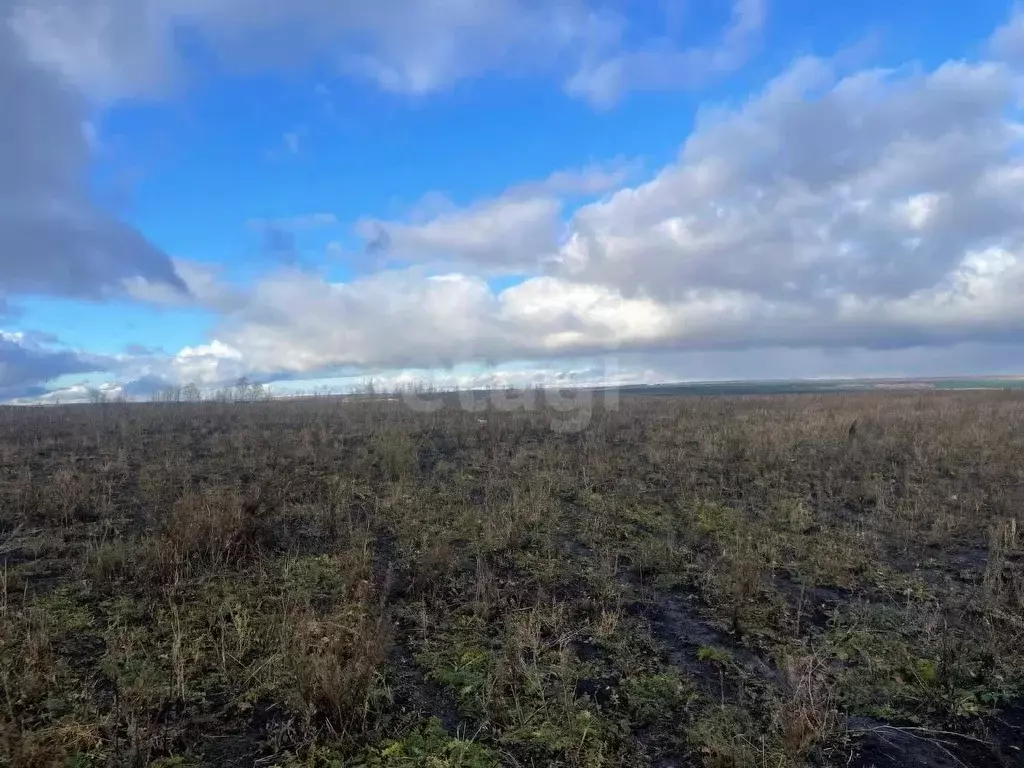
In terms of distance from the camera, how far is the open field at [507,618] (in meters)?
3.61

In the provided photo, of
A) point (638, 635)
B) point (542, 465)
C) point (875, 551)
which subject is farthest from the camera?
point (542, 465)

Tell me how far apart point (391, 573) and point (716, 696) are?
3.38 meters

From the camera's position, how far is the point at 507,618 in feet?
17.1

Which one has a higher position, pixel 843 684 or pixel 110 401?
pixel 110 401

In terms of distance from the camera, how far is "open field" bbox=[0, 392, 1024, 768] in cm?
361

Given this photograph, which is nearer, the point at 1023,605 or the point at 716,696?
the point at 716,696

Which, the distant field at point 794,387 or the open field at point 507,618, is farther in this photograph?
the distant field at point 794,387

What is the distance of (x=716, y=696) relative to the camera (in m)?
4.19

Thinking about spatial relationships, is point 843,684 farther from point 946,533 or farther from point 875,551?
point 946,533

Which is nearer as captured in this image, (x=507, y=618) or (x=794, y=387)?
(x=507, y=618)

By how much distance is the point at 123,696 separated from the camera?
373 cm

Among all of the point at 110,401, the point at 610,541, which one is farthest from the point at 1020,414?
the point at 110,401

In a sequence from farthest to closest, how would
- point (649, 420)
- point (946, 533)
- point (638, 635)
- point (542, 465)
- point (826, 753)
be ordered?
point (649, 420), point (542, 465), point (946, 533), point (638, 635), point (826, 753)

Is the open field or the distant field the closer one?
the open field
